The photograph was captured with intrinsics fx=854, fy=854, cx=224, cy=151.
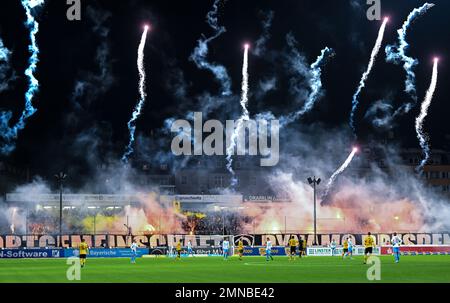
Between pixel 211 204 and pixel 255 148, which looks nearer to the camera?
pixel 211 204

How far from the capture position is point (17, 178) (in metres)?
138

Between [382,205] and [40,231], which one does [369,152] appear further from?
[40,231]

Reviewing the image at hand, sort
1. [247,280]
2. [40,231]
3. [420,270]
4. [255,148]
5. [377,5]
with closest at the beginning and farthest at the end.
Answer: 1. [247,280]
2. [420,270]
3. [377,5]
4. [40,231]
5. [255,148]

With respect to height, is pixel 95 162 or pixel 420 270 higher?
pixel 95 162

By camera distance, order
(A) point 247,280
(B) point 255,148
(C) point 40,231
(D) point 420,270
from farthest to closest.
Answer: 1. (B) point 255,148
2. (C) point 40,231
3. (D) point 420,270
4. (A) point 247,280

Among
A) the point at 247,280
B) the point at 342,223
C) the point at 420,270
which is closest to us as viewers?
the point at 247,280

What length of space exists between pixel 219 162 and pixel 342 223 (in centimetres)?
3043

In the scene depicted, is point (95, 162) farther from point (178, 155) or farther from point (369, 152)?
point (369, 152)

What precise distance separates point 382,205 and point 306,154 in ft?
59.8

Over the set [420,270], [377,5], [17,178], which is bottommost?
[420,270]

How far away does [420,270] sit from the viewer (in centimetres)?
4544

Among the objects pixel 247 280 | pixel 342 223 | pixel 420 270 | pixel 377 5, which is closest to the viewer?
Result: pixel 247 280

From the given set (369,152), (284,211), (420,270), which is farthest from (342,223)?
(420,270)

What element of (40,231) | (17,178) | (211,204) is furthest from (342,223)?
(17,178)
